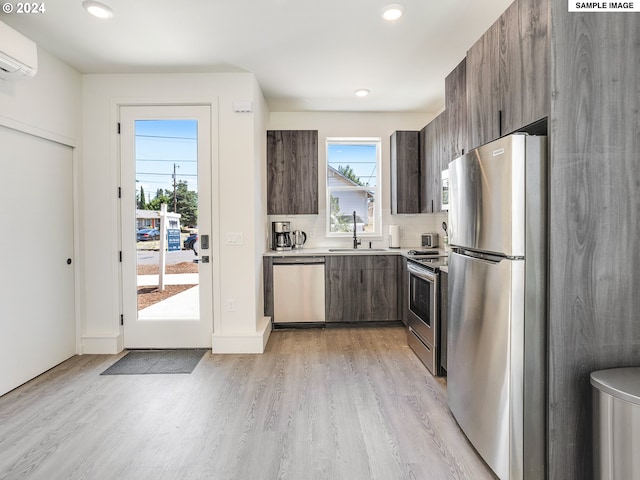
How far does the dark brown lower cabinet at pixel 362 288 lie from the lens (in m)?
4.07

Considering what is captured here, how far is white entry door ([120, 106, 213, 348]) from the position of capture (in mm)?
3385

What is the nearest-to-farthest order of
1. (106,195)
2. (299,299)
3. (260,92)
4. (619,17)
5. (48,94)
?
1. (619,17)
2. (48,94)
3. (106,195)
4. (260,92)
5. (299,299)

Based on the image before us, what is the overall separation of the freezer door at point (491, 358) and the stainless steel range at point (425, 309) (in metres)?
0.70

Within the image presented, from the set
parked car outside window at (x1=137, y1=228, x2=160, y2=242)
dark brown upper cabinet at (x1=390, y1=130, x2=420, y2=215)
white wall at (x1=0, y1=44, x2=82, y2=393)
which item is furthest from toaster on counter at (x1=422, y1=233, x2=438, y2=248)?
white wall at (x1=0, y1=44, x2=82, y2=393)

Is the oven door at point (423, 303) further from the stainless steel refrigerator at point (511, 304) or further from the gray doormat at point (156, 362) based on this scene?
the gray doormat at point (156, 362)

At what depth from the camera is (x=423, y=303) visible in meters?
3.12

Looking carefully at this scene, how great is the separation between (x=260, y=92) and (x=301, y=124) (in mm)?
944

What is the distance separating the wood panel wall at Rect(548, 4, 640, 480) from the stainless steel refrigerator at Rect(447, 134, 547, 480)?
55 mm

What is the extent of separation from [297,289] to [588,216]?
9.81 ft

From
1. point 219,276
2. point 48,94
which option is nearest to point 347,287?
point 219,276

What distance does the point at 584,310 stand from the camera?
1507 mm

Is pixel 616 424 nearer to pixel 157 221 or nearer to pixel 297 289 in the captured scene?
pixel 297 289

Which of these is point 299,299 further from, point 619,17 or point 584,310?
point 619,17

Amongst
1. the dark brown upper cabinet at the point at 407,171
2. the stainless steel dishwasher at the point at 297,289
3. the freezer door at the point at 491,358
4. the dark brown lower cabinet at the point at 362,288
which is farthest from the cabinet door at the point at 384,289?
the freezer door at the point at 491,358
